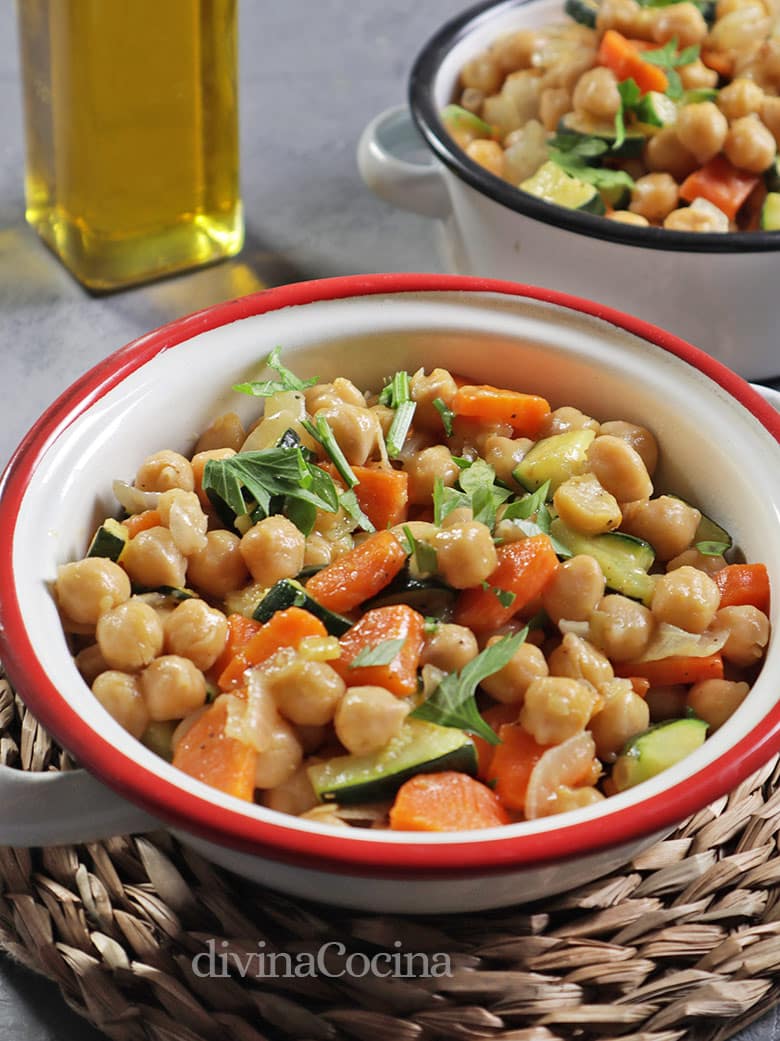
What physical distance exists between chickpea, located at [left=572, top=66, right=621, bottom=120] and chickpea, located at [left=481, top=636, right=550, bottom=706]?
4.25 feet

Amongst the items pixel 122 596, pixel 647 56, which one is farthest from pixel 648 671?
pixel 647 56

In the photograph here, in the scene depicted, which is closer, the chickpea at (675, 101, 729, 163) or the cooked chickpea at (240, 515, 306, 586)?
the cooked chickpea at (240, 515, 306, 586)

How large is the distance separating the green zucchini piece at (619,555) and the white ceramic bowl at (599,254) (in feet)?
2.19

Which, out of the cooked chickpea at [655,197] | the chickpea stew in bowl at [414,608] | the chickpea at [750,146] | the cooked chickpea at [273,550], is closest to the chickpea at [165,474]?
the chickpea stew in bowl at [414,608]

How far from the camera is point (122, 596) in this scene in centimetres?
158

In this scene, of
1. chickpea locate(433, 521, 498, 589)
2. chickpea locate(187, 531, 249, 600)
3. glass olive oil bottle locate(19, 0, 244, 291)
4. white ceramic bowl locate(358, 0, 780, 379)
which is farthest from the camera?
glass olive oil bottle locate(19, 0, 244, 291)

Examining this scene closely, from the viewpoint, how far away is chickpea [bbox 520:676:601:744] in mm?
1460

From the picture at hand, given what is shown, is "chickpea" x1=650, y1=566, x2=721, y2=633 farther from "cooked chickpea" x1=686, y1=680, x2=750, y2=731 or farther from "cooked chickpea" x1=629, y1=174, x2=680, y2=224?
"cooked chickpea" x1=629, y1=174, x2=680, y2=224

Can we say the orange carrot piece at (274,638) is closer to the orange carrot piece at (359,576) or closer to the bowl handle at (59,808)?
the orange carrot piece at (359,576)

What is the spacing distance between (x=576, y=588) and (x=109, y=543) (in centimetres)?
56

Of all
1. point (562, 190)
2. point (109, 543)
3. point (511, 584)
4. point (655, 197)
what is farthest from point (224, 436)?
point (655, 197)

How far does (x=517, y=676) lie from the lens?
1518 millimetres

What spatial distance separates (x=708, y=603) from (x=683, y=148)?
1.15 m

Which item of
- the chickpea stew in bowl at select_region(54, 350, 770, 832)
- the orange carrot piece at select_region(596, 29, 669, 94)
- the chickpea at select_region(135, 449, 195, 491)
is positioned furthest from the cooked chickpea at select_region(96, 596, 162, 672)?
the orange carrot piece at select_region(596, 29, 669, 94)
